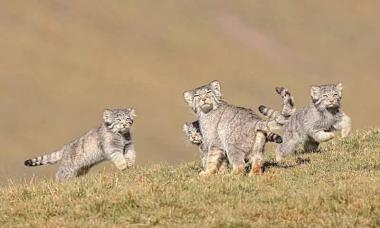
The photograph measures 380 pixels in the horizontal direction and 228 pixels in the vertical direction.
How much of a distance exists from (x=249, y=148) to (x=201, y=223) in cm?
447

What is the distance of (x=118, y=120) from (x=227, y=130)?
6.43 meters

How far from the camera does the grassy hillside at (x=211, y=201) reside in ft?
37.6

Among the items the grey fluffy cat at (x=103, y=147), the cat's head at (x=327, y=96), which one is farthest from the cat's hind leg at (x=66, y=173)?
the cat's head at (x=327, y=96)

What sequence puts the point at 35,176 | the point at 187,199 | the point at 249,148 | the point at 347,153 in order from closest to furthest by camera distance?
the point at 187,199
the point at 249,148
the point at 35,176
the point at 347,153

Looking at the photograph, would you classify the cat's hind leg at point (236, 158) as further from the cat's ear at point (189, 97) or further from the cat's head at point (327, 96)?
the cat's head at point (327, 96)

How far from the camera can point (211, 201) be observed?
41.5 feet

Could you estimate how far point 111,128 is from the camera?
71.7ft

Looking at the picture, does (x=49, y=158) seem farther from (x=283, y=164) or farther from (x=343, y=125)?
(x=343, y=125)

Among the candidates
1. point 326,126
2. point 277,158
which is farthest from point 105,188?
point 326,126

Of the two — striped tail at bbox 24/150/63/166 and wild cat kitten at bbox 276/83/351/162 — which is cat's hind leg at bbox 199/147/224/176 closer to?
wild cat kitten at bbox 276/83/351/162

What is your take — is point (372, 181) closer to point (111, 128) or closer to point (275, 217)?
point (275, 217)

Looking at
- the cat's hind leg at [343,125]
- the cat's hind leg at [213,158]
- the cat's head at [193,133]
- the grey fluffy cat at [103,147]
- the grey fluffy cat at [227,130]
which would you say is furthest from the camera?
the grey fluffy cat at [103,147]

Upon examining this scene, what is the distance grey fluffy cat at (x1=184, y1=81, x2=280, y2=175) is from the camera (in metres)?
15.6

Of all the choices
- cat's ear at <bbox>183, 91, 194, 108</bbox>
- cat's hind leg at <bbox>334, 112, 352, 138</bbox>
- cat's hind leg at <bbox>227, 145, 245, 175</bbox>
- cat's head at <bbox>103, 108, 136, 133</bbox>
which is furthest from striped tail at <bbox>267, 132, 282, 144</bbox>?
cat's head at <bbox>103, 108, 136, 133</bbox>
